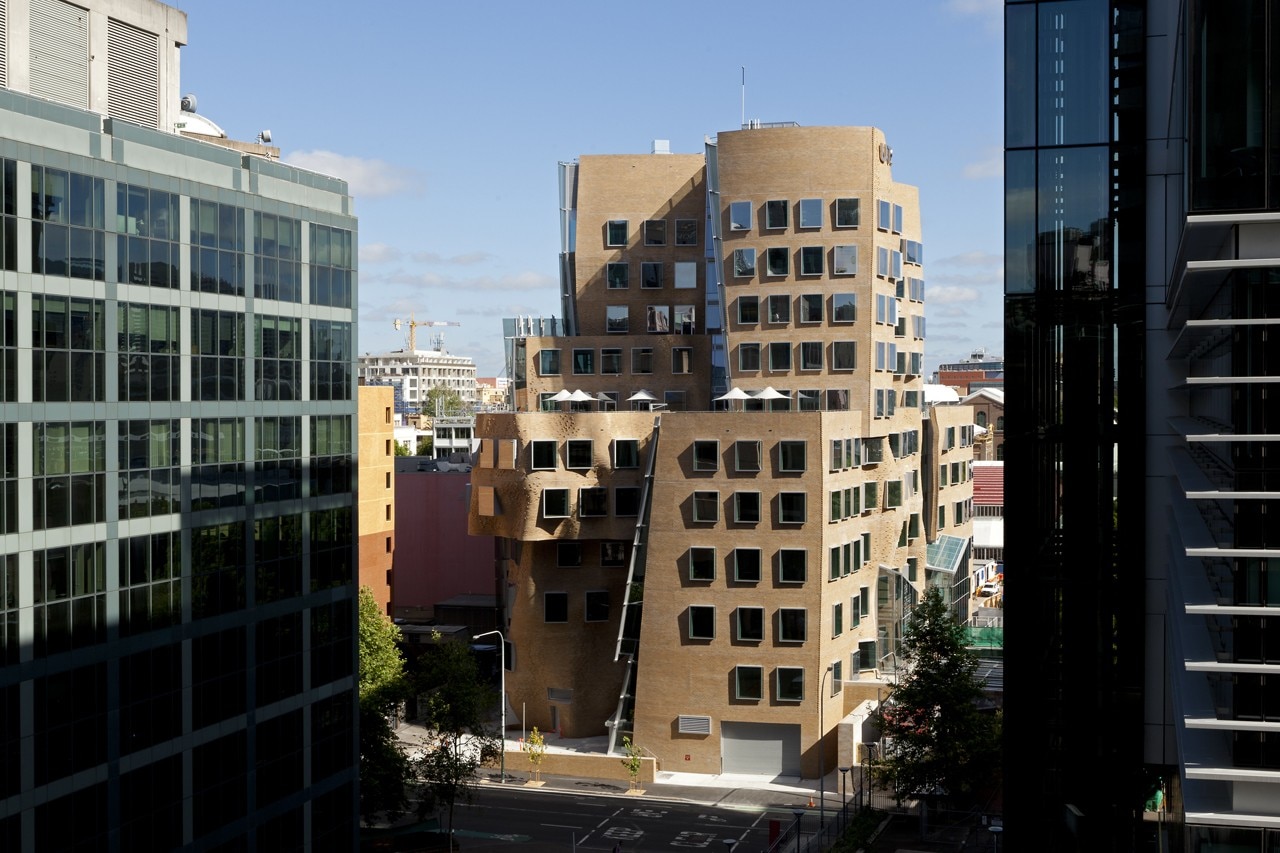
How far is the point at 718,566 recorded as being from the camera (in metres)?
77.2

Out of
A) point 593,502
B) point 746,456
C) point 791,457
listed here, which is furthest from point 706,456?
point 593,502

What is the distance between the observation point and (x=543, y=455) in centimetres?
8081

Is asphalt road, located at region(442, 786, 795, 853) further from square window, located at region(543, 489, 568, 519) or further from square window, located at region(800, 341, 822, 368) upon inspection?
square window, located at region(800, 341, 822, 368)

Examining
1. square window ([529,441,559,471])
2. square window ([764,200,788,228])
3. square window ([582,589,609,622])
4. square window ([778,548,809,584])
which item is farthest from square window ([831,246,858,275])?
square window ([582,589,609,622])

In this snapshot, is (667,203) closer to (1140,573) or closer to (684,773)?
(684,773)

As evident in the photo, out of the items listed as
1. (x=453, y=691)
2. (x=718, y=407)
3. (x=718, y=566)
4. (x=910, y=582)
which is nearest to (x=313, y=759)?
(x=453, y=691)

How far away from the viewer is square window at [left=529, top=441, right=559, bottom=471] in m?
80.6

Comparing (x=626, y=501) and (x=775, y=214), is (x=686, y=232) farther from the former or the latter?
(x=626, y=501)

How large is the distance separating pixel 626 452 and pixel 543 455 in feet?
15.7

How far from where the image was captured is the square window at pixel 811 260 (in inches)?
3334

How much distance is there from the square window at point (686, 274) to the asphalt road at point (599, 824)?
34.2 metres

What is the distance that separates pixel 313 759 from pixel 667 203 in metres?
49.8

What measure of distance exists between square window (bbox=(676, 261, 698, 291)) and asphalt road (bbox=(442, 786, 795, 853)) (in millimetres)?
34243

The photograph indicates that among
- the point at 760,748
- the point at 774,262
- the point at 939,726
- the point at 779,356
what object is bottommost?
the point at 760,748
